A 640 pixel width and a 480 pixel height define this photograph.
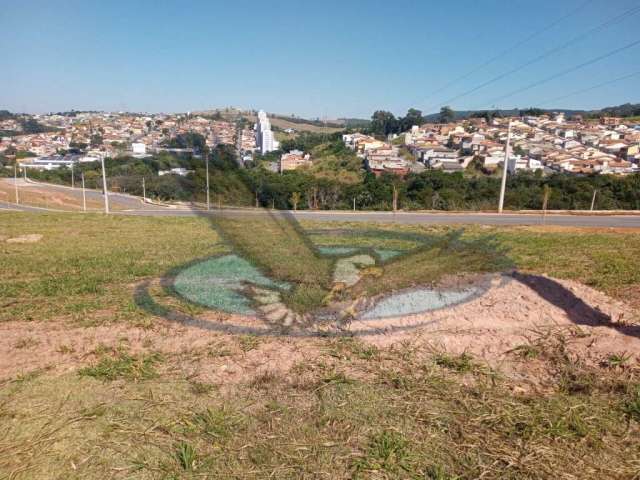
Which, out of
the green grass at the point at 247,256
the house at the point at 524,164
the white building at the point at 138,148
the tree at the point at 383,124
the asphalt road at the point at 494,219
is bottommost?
the asphalt road at the point at 494,219

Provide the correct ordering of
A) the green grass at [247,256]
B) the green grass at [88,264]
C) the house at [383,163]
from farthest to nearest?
1. the house at [383,163]
2. the green grass at [247,256]
3. the green grass at [88,264]

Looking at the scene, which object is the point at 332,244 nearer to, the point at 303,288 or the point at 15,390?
the point at 303,288

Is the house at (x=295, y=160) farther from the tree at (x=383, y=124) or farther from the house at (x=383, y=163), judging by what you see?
the tree at (x=383, y=124)

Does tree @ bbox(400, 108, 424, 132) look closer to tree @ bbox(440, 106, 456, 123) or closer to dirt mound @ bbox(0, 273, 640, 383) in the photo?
tree @ bbox(440, 106, 456, 123)

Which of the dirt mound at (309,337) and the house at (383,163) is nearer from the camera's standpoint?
the dirt mound at (309,337)

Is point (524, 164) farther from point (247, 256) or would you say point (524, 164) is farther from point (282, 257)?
point (282, 257)

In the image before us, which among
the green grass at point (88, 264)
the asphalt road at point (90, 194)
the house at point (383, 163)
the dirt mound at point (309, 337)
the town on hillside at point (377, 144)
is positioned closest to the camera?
the dirt mound at point (309, 337)

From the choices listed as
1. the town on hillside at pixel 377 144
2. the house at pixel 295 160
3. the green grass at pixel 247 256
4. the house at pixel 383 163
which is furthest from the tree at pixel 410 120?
the green grass at pixel 247 256

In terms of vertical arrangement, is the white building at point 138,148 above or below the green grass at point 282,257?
above
